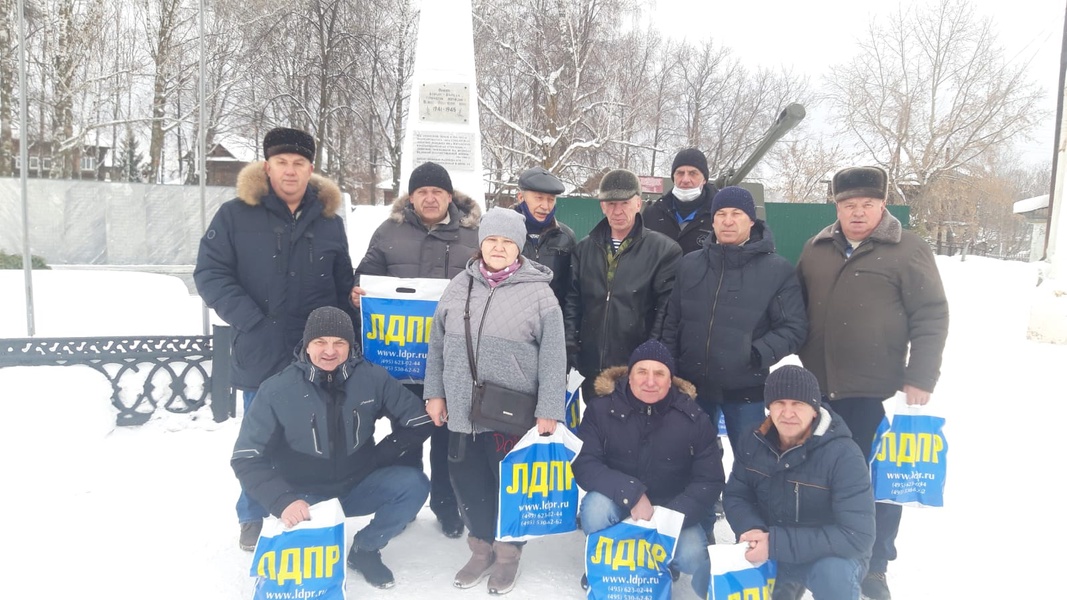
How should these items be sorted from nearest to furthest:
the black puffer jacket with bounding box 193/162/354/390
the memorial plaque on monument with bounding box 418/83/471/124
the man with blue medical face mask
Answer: the black puffer jacket with bounding box 193/162/354/390
the man with blue medical face mask
the memorial plaque on monument with bounding box 418/83/471/124

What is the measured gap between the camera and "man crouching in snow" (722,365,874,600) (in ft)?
7.95

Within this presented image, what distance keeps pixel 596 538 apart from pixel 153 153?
24289 millimetres

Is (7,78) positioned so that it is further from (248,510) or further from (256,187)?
→ (248,510)

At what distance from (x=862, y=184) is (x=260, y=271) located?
2.65 meters

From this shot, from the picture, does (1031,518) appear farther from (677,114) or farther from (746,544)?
(677,114)

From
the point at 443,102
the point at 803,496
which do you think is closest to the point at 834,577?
the point at 803,496

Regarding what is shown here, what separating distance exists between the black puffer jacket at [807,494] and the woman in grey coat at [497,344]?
0.79m

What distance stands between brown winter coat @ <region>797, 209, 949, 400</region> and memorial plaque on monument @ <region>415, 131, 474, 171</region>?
439cm

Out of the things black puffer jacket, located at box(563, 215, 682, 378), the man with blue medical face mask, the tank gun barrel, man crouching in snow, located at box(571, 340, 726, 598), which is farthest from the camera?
the tank gun barrel

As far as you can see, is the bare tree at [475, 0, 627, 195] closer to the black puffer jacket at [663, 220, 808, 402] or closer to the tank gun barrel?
the tank gun barrel

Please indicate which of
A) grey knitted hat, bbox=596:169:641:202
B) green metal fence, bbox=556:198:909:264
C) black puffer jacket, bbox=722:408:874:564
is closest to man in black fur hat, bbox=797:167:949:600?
black puffer jacket, bbox=722:408:874:564

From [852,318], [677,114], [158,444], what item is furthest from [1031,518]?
[677,114]

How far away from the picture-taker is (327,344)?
2803mm

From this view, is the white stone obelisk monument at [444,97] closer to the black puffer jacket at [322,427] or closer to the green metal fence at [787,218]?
the black puffer jacket at [322,427]
